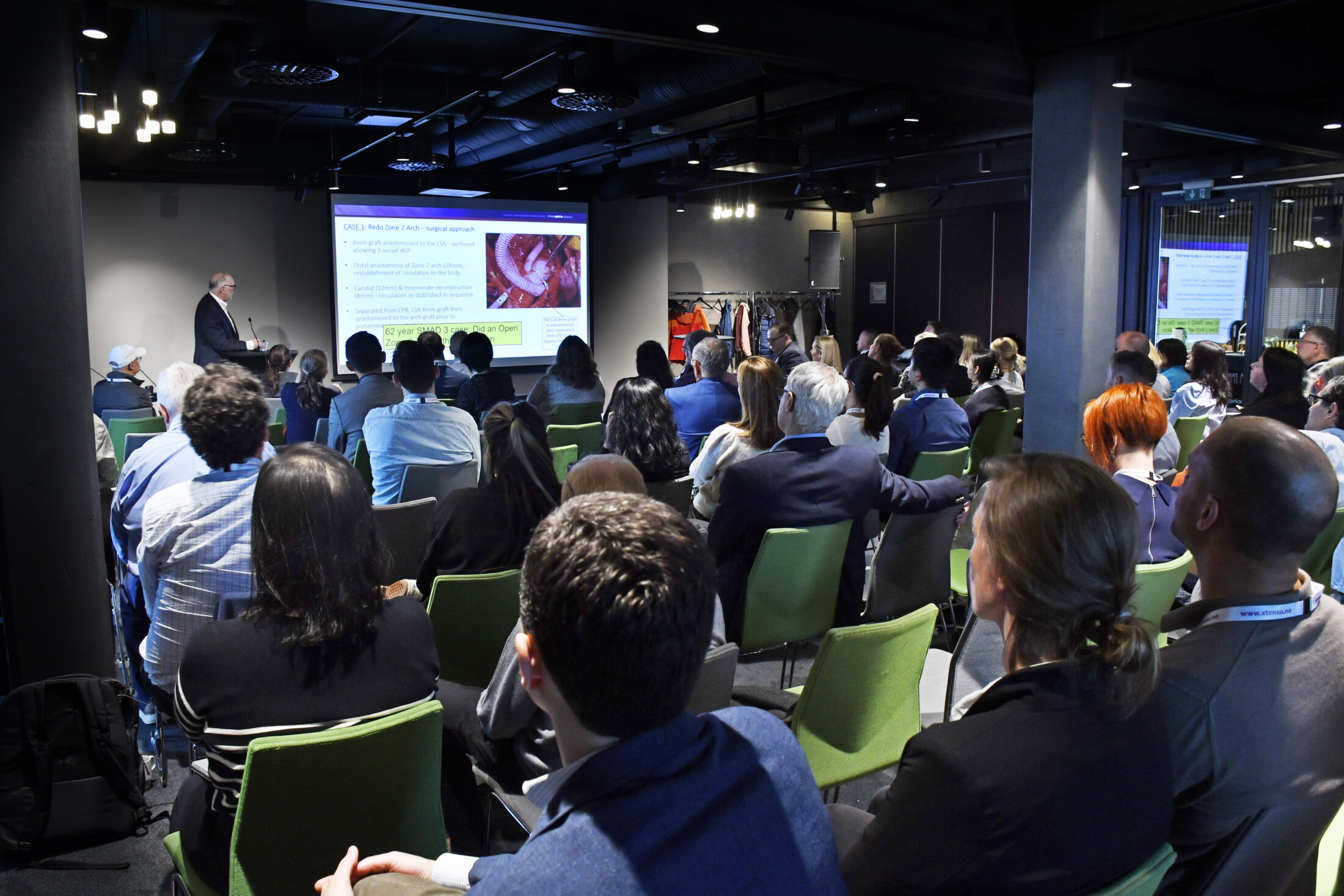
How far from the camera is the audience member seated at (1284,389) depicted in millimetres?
4730

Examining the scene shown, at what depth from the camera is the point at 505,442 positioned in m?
2.90

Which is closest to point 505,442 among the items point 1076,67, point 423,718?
point 423,718

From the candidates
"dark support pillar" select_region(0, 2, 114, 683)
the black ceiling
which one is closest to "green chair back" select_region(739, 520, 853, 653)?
"dark support pillar" select_region(0, 2, 114, 683)

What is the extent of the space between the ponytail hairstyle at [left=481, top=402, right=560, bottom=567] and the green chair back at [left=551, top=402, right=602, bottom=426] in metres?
3.44

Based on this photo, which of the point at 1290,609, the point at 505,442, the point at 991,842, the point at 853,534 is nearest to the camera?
the point at 991,842

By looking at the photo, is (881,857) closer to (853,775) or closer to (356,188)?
(853,775)

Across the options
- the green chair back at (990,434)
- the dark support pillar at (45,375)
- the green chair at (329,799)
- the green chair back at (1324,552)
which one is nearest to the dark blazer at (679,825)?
the green chair at (329,799)

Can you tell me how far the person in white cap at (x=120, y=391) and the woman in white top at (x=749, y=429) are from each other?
445cm

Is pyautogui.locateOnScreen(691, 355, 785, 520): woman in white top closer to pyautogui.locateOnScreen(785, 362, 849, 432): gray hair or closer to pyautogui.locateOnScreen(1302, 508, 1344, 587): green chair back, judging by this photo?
pyautogui.locateOnScreen(785, 362, 849, 432): gray hair

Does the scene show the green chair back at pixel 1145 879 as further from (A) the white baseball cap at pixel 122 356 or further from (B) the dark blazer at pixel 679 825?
(A) the white baseball cap at pixel 122 356

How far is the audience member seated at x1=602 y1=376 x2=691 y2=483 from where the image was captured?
4461 mm

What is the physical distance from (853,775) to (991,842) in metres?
1.15

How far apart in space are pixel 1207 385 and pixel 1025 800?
5.69 meters

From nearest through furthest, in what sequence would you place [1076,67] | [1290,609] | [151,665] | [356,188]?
[1290,609], [151,665], [1076,67], [356,188]
